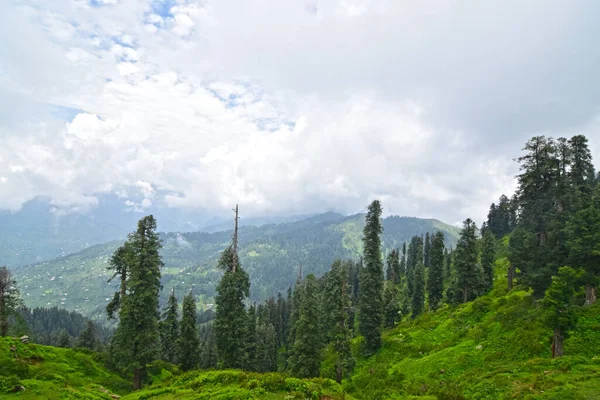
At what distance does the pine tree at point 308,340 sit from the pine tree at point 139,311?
52.5 ft

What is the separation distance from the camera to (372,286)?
50125 millimetres

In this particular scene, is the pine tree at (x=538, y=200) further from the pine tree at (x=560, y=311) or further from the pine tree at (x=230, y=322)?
the pine tree at (x=230, y=322)

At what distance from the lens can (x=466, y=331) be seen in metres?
41.6

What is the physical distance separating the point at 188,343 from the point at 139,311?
19.9 meters

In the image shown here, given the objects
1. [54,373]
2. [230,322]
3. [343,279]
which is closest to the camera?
[54,373]

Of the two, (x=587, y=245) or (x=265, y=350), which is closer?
(x=587, y=245)

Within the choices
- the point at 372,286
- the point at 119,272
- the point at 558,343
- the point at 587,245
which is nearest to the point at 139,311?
the point at 119,272

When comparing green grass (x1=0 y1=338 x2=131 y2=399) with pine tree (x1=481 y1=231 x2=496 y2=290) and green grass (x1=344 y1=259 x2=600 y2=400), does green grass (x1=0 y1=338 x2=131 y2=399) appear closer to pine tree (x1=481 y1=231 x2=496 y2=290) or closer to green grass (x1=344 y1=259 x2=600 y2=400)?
green grass (x1=344 y1=259 x2=600 y2=400)

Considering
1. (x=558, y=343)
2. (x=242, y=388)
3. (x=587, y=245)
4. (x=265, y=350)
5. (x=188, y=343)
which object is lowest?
(x=265, y=350)

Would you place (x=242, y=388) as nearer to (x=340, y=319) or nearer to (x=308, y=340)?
(x=308, y=340)

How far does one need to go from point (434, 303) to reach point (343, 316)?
51.3m

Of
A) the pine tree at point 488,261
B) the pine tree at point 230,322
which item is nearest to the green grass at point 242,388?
the pine tree at point 230,322

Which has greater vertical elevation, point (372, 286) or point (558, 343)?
point (372, 286)

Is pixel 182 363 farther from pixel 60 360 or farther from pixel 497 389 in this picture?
pixel 497 389
